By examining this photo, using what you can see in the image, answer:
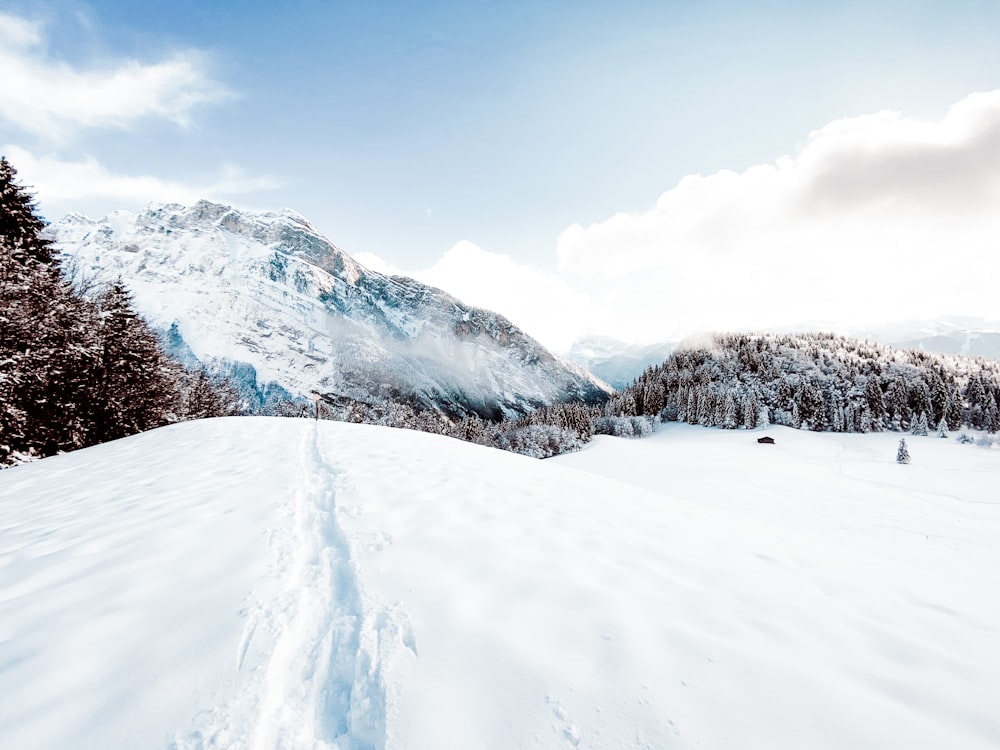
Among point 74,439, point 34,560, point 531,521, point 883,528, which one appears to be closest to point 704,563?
point 531,521

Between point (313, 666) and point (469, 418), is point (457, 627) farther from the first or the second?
point (469, 418)

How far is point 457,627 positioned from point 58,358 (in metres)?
19.7

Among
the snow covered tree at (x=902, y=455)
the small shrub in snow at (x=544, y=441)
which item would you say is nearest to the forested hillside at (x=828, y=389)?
the small shrub in snow at (x=544, y=441)

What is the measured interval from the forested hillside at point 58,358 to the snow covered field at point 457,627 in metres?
8.42

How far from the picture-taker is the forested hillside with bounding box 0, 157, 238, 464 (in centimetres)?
1237

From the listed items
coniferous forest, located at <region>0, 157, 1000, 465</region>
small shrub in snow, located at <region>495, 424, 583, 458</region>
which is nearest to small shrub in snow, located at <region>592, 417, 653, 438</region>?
coniferous forest, located at <region>0, 157, 1000, 465</region>

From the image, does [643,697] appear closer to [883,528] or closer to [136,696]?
[136,696]

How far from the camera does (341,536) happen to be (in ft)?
18.6

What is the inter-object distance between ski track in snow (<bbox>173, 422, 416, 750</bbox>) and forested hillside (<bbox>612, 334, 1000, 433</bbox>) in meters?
84.5

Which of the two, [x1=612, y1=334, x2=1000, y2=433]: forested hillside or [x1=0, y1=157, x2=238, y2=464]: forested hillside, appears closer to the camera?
[x1=0, y1=157, x2=238, y2=464]: forested hillside

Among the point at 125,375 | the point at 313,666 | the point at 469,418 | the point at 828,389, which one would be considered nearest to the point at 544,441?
the point at 469,418

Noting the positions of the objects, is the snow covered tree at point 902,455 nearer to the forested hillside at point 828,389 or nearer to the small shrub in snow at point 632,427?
the forested hillside at point 828,389

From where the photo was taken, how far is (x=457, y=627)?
3.58m

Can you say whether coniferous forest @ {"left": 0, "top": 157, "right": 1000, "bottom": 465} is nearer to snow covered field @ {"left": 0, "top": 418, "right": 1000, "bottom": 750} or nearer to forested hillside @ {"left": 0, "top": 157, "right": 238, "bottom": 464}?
forested hillside @ {"left": 0, "top": 157, "right": 238, "bottom": 464}
